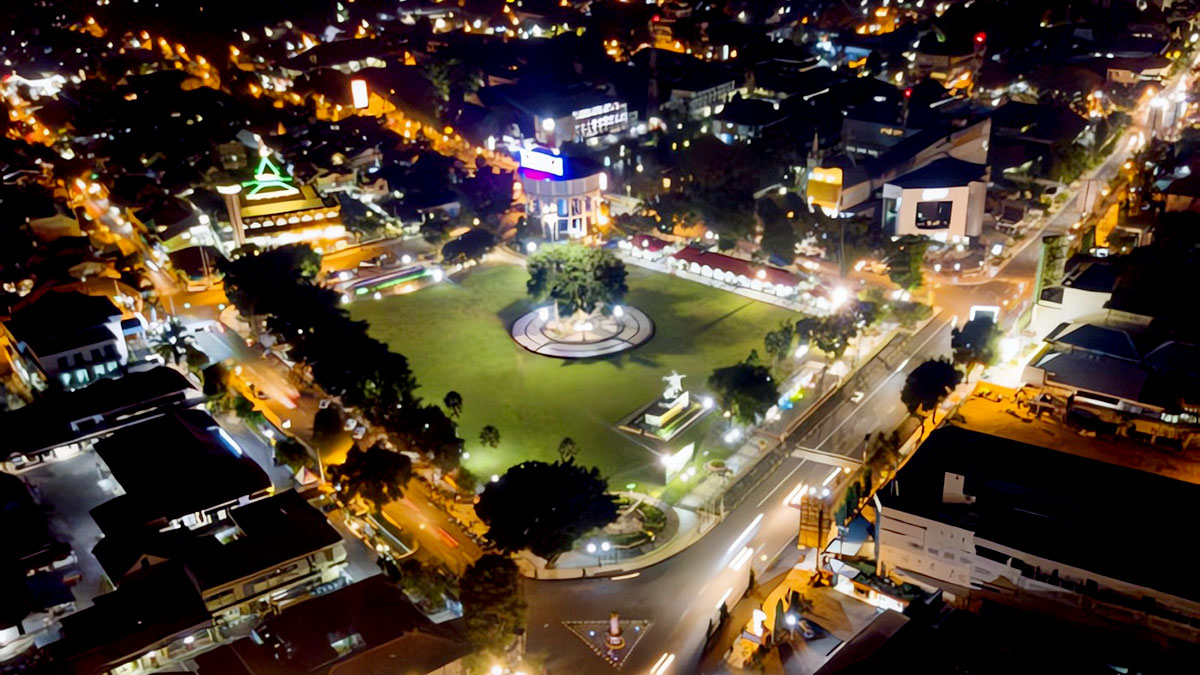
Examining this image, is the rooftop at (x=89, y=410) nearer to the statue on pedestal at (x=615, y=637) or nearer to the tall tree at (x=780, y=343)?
the statue on pedestal at (x=615, y=637)

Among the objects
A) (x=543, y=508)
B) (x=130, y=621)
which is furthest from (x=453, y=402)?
(x=130, y=621)

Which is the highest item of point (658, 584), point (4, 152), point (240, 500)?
point (4, 152)

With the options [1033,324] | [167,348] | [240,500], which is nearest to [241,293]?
[167,348]

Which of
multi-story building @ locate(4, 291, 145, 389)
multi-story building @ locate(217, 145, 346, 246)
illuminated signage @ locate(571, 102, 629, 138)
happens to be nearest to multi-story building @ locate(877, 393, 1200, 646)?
multi-story building @ locate(4, 291, 145, 389)

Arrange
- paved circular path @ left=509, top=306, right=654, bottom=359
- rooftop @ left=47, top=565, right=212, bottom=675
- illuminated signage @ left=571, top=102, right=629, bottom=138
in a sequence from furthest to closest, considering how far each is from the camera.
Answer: illuminated signage @ left=571, top=102, right=629, bottom=138
paved circular path @ left=509, top=306, right=654, bottom=359
rooftop @ left=47, top=565, right=212, bottom=675

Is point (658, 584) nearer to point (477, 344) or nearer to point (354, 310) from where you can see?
point (477, 344)

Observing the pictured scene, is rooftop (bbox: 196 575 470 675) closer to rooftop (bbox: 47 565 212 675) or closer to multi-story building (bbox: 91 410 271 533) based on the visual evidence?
rooftop (bbox: 47 565 212 675)

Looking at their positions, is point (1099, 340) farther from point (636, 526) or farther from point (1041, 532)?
point (636, 526)
